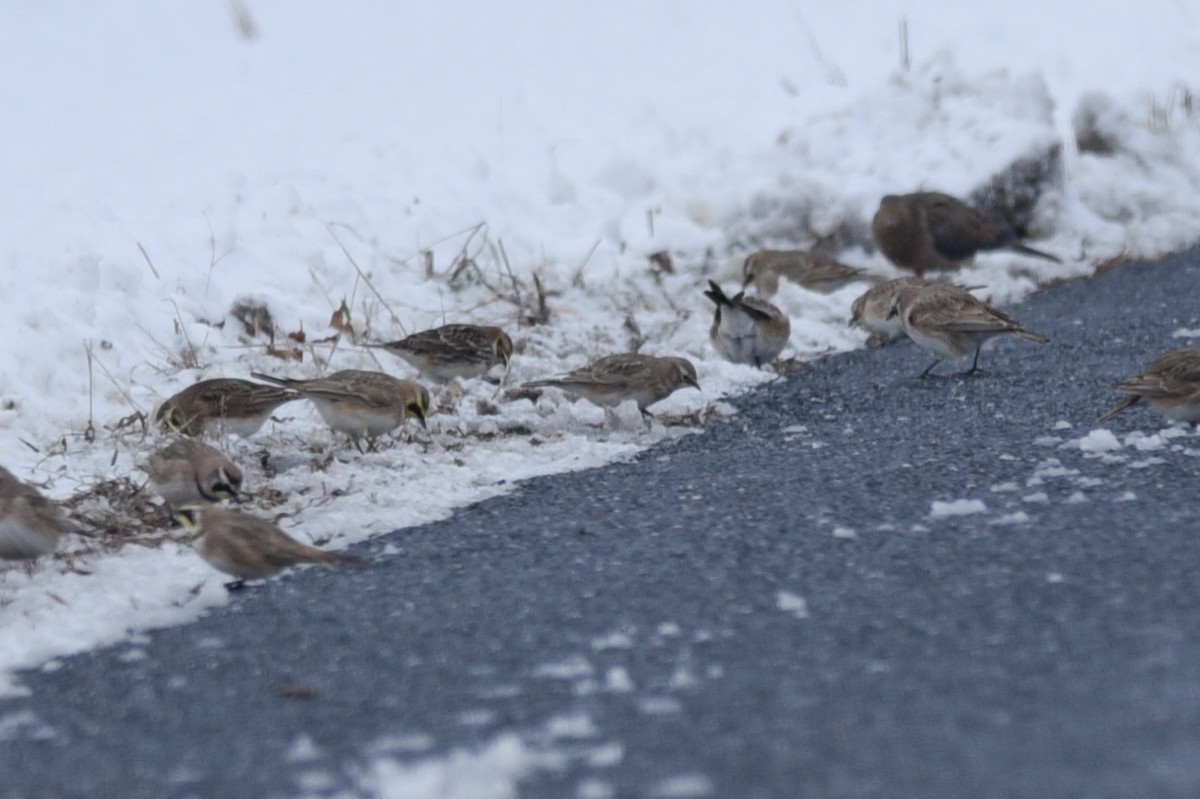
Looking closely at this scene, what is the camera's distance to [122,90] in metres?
15.2

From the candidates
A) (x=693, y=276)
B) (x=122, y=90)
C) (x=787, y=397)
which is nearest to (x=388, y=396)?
(x=787, y=397)

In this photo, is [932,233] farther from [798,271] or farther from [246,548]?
[246,548]

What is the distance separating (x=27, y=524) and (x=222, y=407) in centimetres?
221

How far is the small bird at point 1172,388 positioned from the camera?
6754 mm

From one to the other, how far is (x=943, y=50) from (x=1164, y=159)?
2.55 meters

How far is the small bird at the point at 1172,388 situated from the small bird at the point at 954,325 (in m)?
1.96

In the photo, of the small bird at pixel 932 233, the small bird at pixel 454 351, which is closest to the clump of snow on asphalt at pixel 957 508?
the small bird at pixel 454 351

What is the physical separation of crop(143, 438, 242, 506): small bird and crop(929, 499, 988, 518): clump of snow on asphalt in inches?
108

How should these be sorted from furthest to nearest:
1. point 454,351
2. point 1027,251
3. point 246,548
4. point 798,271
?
point 1027,251 < point 798,271 < point 454,351 < point 246,548

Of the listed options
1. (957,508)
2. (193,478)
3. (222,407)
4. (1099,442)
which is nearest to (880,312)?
(1099,442)

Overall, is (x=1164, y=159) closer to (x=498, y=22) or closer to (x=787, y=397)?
(x=498, y=22)

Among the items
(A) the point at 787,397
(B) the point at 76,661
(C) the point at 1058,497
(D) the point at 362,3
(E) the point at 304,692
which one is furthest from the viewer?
(D) the point at 362,3

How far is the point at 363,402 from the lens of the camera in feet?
24.7

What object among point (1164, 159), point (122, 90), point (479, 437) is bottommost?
point (1164, 159)
